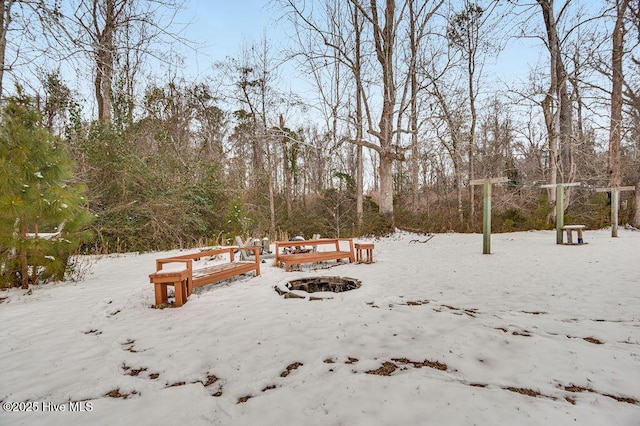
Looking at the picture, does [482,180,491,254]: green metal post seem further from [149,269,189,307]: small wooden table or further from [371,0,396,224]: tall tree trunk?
[149,269,189,307]: small wooden table

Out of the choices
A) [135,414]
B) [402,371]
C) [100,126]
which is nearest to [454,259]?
[402,371]

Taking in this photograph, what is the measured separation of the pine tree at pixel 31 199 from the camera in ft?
14.1

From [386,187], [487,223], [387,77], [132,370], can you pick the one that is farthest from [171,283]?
[387,77]

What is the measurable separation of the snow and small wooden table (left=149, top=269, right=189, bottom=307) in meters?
0.16

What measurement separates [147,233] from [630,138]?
19.7m

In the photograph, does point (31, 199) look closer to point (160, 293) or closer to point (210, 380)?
point (160, 293)

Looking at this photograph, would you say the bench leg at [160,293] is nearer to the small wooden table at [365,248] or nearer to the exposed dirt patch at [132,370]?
the exposed dirt patch at [132,370]

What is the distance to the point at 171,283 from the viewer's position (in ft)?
13.0

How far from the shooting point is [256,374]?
2281mm

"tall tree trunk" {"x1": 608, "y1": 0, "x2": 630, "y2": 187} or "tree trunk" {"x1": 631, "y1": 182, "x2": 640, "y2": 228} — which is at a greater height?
"tall tree trunk" {"x1": 608, "y1": 0, "x2": 630, "y2": 187}

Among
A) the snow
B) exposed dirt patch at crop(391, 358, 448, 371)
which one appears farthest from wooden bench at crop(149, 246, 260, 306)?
exposed dirt patch at crop(391, 358, 448, 371)

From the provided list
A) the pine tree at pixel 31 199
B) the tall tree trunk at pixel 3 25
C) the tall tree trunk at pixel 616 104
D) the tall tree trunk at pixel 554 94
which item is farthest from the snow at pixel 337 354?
the tall tree trunk at pixel 616 104

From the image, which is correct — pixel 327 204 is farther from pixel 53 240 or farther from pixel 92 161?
pixel 53 240

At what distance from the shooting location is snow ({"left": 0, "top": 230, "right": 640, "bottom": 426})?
178 cm
